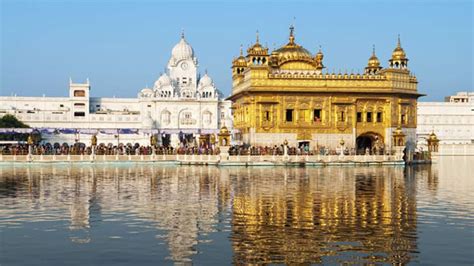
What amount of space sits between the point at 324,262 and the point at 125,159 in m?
35.4

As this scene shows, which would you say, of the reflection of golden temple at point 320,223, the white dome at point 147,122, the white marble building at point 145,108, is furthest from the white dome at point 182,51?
the reflection of golden temple at point 320,223

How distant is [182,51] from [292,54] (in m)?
51.2

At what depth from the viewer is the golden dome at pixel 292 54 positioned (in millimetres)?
54750

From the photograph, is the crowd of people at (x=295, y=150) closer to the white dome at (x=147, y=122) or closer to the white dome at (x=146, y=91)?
the white dome at (x=147, y=122)

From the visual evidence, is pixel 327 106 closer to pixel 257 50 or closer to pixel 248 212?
pixel 257 50

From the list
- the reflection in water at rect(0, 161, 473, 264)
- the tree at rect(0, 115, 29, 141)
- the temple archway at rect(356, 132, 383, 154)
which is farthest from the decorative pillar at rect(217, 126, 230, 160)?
the tree at rect(0, 115, 29, 141)

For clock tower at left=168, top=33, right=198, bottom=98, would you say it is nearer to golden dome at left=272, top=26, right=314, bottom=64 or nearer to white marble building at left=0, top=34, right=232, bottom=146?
white marble building at left=0, top=34, right=232, bottom=146

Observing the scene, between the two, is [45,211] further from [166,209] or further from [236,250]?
[236,250]

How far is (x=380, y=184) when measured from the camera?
30125mm

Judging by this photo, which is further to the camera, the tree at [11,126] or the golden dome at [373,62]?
the tree at [11,126]

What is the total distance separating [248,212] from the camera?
19.8 m

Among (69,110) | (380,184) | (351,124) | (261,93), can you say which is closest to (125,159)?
(261,93)

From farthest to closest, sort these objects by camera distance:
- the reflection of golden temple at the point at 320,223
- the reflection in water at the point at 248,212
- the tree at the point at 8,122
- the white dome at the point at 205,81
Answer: the white dome at the point at 205,81
the tree at the point at 8,122
the reflection in water at the point at 248,212
the reflection of golden temple at the point at 320,223

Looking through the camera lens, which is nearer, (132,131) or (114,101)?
(132,131)
